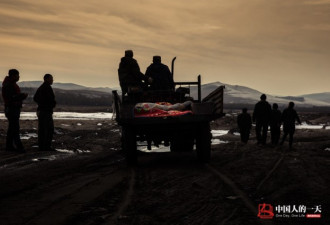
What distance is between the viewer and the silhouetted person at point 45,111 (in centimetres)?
1287

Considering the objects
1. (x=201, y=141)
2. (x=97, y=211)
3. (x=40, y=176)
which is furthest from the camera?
(x=201, y=141)

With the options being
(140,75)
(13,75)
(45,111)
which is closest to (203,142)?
(140,75)

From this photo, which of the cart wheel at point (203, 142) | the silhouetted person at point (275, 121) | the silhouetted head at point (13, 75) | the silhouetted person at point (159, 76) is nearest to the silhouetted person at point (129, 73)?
the silhouetted person at point (159, 76)

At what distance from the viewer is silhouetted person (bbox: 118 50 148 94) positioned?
38.6ft

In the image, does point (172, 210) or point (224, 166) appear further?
point (224, 166)

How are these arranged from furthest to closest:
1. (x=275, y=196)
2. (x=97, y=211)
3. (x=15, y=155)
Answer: (x=15, y=155) → (x=275, y=196) → (x=97, y=211)

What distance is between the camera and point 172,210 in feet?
17.6

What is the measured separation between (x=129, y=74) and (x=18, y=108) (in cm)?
306

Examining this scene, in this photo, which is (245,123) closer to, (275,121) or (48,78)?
(275,121)

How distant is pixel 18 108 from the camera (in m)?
12.2

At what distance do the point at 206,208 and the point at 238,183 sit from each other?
1943 millimetres

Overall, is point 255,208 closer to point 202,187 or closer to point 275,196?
point 275,196

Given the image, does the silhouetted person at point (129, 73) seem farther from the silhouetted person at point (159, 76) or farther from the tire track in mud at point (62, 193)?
the tire track in mud at point (62, 193)

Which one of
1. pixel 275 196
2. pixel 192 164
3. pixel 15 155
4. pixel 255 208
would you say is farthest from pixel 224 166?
pixel 15 155
